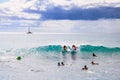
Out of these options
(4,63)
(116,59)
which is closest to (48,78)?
(4,63)

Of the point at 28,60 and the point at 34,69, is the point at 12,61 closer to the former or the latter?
the point at 28,60

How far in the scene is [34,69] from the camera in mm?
6664

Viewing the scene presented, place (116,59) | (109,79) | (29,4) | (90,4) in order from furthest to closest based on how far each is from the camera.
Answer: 1. (116,59)
2. (29,4)
3. (90,4)
4. (109,79)

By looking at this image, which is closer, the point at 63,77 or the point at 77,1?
the point at 63,77

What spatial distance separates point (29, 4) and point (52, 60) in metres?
1.77

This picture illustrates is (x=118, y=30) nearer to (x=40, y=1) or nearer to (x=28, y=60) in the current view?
(x=40, y=1)

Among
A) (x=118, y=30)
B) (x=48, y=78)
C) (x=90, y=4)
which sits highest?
(x=90, y=4)

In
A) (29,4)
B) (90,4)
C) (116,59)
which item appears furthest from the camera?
(116,59)

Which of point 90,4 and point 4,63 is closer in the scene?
point 90,4

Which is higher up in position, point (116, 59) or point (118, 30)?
point (118, 30)

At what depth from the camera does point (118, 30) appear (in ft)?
22.2

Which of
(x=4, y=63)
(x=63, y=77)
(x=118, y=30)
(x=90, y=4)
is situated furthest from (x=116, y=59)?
(x=4, y=63)

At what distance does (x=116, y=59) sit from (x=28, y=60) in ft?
7.93

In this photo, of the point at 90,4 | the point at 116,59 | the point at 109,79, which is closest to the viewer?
the point at 109,79
